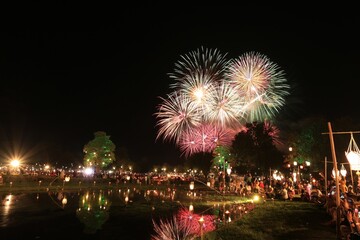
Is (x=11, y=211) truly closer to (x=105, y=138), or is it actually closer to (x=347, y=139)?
Answer: (x=347, y=139)

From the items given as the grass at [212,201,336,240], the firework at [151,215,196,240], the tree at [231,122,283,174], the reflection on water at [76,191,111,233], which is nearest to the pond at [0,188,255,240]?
the reflection on water at [76,191,111,233]

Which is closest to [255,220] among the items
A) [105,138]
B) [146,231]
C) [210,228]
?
[210,228]

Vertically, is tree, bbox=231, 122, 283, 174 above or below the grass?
above

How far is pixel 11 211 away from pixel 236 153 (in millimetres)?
47253

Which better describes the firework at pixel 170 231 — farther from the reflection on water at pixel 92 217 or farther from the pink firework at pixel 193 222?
the reflection on water at pixel 92 217

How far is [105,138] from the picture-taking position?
7025 centimetres

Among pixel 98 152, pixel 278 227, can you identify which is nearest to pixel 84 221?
pixel 278 227

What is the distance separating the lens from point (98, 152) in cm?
6888

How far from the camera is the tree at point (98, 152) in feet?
226

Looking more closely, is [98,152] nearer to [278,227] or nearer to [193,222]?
[193,222]

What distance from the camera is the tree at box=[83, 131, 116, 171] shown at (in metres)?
68.9

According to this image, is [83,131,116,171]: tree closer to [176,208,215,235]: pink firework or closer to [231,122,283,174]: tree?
[231,122,283,174]: tree

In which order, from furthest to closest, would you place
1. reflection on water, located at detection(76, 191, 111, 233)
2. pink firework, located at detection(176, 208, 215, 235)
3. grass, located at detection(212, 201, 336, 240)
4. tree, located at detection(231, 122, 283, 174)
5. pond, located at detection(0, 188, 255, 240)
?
tree, located at detection(231, 122, 283, 174) → reflection on water, located at detection(76, 191, 111, 233) → pink firework, located at detection(176, 208, 215, 235) → pond, located at detection(0, 188, 255, 240) → grass, located at detection(212, 201, 336, 240)

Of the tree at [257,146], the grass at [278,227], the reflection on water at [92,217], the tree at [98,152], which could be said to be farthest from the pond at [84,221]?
the tree at [98,152]
